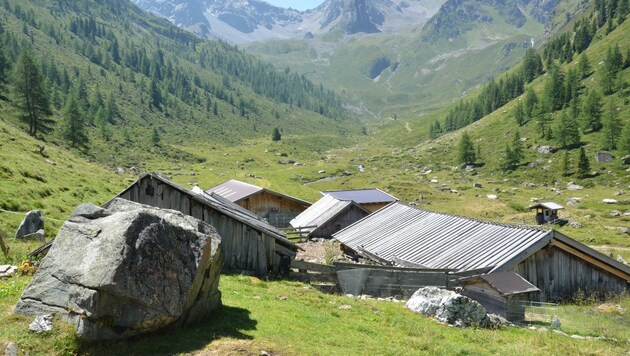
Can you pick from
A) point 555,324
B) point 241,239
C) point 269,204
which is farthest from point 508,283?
point 269,204

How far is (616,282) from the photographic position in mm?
26875

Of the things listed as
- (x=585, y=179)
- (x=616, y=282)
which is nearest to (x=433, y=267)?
(x=616, y=282)

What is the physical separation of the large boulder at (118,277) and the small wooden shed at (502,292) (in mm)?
14978

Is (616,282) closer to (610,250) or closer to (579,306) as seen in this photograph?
(579,306)

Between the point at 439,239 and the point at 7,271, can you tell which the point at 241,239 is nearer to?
the point at 7,271

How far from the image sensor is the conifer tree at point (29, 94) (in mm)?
97756

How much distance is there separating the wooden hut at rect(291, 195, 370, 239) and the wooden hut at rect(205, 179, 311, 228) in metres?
8.13

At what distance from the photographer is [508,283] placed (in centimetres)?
2241

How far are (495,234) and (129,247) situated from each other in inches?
912

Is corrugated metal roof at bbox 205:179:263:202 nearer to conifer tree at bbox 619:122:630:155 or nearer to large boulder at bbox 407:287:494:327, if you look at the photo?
large boulder at bbox 407:287:494:327

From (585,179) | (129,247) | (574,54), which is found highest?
(574,54)


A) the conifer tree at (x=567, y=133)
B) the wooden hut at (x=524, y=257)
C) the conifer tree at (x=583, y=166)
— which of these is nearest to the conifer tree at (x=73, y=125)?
the wooden hut at (x=524, y=257)

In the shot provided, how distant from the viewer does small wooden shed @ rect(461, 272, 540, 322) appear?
2127 centimetres

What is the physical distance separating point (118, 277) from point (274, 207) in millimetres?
49487
